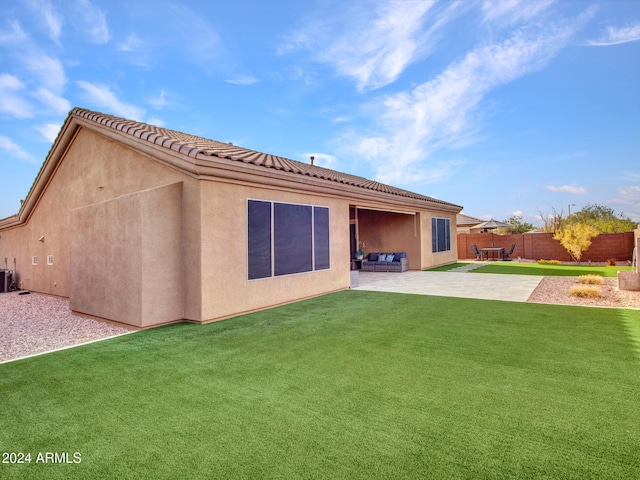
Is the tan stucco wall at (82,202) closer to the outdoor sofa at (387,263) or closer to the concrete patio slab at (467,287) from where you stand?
the concrete patio slab at (467,287)

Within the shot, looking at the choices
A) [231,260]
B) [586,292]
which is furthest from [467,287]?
[231,260]

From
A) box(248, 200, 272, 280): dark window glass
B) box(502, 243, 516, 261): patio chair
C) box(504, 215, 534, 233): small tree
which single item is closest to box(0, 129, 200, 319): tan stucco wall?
box(248, 200, 272, 280): dark window glass

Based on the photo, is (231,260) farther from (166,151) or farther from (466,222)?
(466,222)

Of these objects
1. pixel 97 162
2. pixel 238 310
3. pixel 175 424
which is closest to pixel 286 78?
pixel 97 162

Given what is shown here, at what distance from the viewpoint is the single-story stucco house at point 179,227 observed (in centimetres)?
616

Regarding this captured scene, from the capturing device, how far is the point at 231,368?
398cm

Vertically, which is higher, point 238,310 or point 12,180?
point 12,180

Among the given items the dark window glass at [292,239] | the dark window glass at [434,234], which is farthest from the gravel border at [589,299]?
the dark window glass at [434,234]

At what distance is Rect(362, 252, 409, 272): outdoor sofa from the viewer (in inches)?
592

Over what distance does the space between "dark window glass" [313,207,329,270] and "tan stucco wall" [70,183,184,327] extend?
11.4 feet

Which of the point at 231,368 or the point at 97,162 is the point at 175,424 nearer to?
the point at 231,368

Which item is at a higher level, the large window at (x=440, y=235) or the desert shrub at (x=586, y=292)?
the large window at (x=440, y=235)

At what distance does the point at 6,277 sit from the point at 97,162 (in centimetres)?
785

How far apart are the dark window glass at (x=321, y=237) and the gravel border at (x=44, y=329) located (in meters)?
4.55
